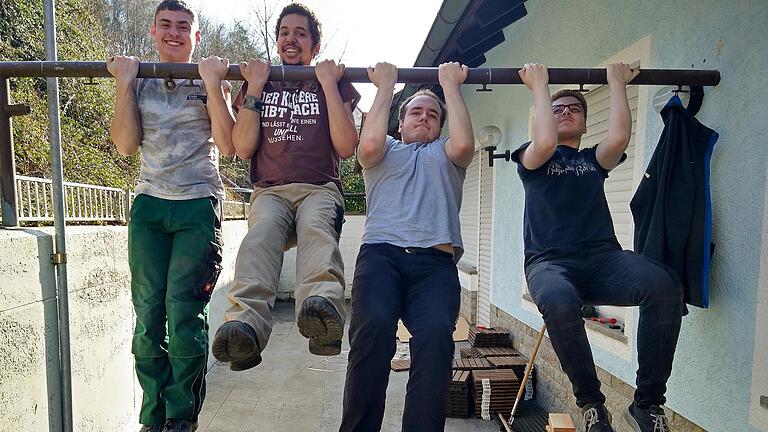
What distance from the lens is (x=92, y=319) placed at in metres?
2.76

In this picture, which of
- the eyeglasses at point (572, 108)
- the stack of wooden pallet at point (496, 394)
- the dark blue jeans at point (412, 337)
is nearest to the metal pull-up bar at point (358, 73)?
the eyeglasses at point (572, 108)

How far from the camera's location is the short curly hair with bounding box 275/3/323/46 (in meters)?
2.00

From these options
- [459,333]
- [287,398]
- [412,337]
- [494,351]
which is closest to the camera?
[412,337]

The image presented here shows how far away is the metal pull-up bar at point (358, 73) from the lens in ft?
6.03

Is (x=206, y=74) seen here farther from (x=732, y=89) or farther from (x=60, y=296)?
(x=732, y=89)

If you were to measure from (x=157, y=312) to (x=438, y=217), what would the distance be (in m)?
1.17

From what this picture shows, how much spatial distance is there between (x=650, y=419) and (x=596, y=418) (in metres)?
0.18

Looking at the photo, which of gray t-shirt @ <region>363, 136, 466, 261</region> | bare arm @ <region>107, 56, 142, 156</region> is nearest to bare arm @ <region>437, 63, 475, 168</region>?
gray t-shirt @ <region>363, 136, 466, 261</region>

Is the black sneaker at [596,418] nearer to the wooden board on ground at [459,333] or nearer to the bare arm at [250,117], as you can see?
the bare arm at [250,117]

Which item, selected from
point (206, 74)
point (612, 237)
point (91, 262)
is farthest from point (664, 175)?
point (91, 262)

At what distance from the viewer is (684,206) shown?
70.8 inches

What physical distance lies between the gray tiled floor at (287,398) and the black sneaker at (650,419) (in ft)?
7.15

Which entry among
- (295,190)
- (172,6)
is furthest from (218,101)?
(172,6)

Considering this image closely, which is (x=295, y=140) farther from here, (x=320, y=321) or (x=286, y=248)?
(x=320, y=321)
